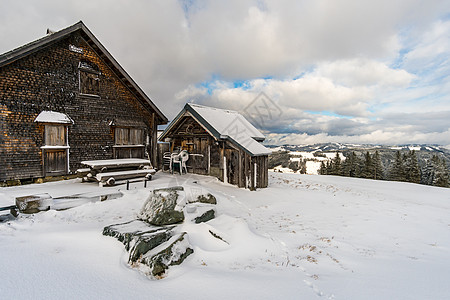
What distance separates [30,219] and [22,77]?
8.82 meters

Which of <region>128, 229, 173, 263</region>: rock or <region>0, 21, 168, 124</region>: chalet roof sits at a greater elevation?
<region>0, 21, 168, 124</region>: chalet roof

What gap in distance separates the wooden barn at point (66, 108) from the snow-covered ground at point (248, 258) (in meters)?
4.26

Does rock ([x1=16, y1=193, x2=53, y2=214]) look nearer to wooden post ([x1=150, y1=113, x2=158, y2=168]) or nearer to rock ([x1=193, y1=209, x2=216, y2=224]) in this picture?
rock ([x1=193, y1=209, x2=216, y2=224])

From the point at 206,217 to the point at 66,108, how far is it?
37.1ft

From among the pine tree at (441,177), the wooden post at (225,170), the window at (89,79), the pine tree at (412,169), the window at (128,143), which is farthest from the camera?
the pine tree at (412,169)

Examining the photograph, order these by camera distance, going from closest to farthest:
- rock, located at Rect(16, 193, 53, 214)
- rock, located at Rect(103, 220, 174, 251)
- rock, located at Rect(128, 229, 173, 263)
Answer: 1. rock, located at Rect(128, 229, 173, 263)
2. rock, located at Rect(103, 220, 174, 251)
3. rock, located at Rect(16, 193, 53, 214)

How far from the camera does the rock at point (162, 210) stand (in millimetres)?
5766

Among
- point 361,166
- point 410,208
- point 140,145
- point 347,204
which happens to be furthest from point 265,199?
point 361,166

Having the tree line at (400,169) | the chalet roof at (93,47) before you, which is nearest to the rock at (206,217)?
the chalet roof at (93,47)

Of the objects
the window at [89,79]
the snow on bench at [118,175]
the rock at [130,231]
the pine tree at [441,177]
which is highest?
the window at [89,79]

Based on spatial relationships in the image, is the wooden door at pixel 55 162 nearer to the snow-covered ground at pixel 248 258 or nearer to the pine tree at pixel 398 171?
the snow-covered ground at pixel 248 258

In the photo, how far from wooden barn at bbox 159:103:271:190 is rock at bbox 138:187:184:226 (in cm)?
610

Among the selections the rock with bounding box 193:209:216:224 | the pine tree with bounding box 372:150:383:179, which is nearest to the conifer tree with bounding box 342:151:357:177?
the pine tree with bounding box 372:150:383:179

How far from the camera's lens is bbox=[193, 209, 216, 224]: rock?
6.37m
